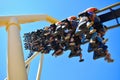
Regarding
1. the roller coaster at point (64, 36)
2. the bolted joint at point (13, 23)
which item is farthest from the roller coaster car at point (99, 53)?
the bolted joint at point (13, 23)

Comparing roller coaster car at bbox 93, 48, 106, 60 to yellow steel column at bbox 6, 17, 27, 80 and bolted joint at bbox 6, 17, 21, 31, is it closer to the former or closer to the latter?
yellow steel column at bbox 6, 17, 27, 80

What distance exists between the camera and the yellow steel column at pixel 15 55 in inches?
234

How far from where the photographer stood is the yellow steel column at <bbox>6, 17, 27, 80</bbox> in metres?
5.95

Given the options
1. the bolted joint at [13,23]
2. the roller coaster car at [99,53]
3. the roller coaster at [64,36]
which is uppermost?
the bolted joint at [13,23]

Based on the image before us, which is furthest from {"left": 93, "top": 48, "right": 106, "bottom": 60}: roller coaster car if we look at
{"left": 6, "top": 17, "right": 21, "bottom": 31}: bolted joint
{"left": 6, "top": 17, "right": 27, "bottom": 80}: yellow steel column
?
{"left": 6, "top": 17, "right": 21, "bottom": 31}: bolted joint

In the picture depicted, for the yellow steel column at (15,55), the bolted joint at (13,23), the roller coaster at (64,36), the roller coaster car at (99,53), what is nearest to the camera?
the yellow steel column at (15,55)

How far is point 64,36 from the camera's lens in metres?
7.89

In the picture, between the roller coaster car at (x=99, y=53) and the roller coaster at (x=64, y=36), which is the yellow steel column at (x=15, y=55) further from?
the roller coaster car at (x=99, y=53)

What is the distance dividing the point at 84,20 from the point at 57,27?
1.23m

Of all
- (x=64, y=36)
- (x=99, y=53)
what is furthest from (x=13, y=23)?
(x=99, y=53)

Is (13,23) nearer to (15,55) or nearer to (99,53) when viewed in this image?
(15,55)

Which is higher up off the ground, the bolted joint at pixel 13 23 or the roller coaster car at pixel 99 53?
the bolted joint at pixel 13 23

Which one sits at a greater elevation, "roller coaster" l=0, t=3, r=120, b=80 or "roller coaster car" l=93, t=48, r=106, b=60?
"roller coaster" l=0, t=3, r=120, b=80

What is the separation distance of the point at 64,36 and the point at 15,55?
2106 millimetres
